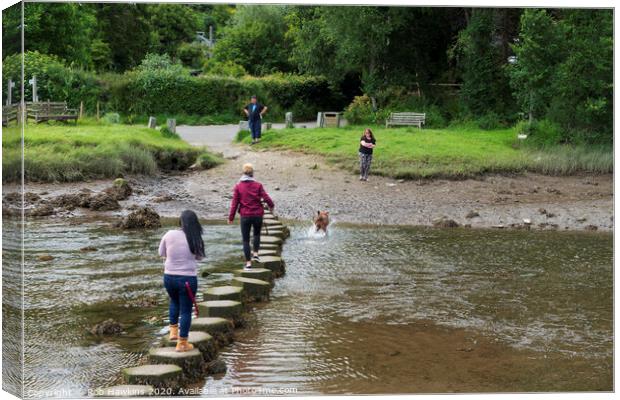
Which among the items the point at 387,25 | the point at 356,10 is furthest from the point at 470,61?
the point at 356,10

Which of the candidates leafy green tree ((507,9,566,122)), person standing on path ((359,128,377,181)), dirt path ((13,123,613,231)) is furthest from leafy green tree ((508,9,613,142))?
person standing on path ((359,128,377,181))

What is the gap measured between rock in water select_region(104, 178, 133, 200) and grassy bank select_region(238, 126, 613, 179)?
2.15 m

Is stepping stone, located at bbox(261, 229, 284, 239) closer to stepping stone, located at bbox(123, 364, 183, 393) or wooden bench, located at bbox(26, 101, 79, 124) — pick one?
wooden bench, located at bbox(26, 101, 79, 124)

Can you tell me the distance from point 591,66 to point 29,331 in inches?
311

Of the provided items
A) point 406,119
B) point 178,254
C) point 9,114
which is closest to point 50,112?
point 9,114

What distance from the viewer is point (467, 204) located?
17500mm

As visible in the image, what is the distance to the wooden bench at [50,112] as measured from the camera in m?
10.5

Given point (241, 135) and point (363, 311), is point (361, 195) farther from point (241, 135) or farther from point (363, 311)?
point (363, 311)

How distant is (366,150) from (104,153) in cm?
412

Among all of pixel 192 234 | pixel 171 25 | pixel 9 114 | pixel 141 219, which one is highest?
pixel 171 25

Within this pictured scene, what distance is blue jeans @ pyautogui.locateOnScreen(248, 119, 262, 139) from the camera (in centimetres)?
1598

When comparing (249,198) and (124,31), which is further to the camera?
(249,198)

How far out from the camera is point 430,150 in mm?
16922

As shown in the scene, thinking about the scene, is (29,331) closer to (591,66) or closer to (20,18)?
(20,18)
